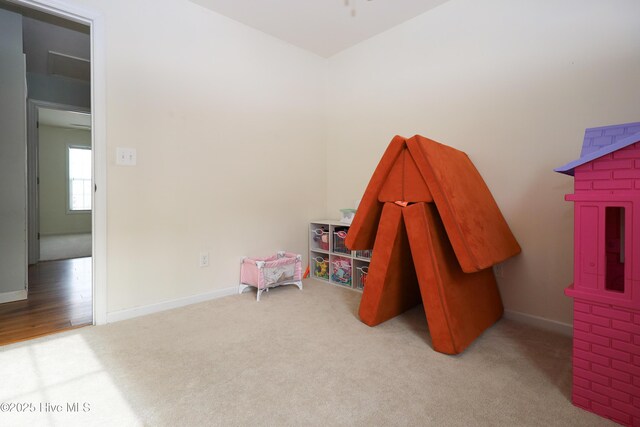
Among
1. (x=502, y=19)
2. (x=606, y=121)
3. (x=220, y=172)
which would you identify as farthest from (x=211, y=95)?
(x=606, y=121)

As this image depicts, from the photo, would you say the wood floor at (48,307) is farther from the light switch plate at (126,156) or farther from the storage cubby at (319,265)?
the storage cubby at (319,265)

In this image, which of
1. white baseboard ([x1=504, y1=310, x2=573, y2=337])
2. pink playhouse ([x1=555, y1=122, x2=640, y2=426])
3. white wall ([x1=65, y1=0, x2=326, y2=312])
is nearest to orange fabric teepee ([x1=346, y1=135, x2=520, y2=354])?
white baseboard ([x1=504, y1=310, x2=573, y2=337])

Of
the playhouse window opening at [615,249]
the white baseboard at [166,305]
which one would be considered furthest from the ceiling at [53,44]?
the playhouse window opening at [615,249]

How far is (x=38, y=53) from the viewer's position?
3.46m

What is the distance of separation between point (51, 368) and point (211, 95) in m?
2.04

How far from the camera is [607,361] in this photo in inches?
44.7

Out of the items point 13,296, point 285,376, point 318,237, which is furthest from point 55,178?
point 285,376

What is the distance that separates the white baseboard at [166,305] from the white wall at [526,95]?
2.10 m

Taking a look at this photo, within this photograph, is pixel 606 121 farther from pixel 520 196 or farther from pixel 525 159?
pixel 520 196

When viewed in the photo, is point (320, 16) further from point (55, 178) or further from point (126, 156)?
point (55, 178)

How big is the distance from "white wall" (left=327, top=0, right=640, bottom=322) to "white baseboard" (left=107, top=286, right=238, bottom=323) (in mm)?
2099

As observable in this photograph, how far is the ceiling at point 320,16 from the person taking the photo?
238 cm

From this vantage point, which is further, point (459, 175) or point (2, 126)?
point (2, 126)

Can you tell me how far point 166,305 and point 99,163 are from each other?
110 cm
